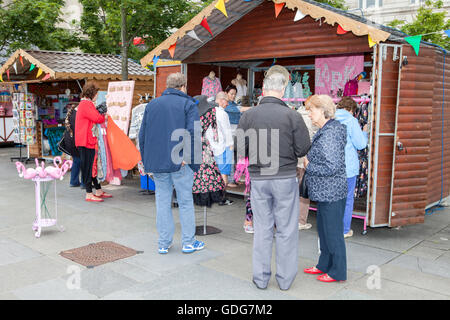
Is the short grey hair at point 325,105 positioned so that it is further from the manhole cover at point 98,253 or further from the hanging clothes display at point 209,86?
the hanging clothes display at point 209,86

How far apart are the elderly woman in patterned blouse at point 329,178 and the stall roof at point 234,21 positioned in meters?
1.67

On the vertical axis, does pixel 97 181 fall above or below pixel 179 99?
below

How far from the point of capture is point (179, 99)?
466 centimetres

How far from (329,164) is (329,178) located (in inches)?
5.0

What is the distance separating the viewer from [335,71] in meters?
7.75

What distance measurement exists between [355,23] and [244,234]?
9.89 ft

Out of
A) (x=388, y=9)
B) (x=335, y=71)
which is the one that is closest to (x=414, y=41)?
(x=335, y=71)

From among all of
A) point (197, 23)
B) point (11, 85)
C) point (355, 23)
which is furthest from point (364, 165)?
point (11, 85)

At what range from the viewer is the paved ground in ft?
12.7

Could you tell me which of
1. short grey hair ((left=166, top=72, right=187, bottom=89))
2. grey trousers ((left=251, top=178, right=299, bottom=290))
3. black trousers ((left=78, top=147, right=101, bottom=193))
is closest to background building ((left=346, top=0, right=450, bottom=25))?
black trousers ((left=78, top=147, right=101, bottom=193))

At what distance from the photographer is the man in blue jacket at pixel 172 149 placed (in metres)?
4.58

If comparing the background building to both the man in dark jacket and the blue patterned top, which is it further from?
the man in dark jacket

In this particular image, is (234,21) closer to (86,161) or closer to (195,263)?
(86,161)
